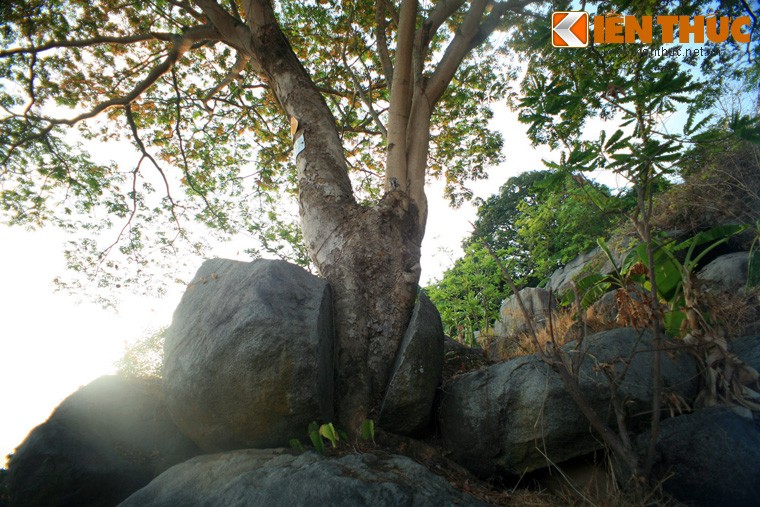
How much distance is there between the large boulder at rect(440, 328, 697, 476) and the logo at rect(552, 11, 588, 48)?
309 centimetres

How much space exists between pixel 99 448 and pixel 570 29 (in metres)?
5.70

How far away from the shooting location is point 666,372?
2.57 m

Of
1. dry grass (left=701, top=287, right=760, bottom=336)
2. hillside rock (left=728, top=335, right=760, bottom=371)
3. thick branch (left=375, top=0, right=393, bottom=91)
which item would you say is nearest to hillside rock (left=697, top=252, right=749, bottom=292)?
dry grass (left=701, top=287, right=760, bottom=336)

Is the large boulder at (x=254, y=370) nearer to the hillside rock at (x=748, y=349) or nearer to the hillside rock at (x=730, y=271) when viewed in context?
the hillside rock at (x=748, y=349)

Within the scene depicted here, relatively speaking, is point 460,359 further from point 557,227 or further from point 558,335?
point 557,227

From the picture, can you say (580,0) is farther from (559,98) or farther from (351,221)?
(351,221)

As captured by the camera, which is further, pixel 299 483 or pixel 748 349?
pixel 748 349

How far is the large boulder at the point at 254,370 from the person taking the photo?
2.37 m

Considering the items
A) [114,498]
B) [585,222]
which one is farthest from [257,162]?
[585,222]

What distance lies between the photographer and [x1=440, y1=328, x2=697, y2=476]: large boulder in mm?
2400

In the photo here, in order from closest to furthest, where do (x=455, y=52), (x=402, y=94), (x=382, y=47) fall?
1. (x=402, y=94)
2. (x=455, y=52)
3. (x=382, y=47)

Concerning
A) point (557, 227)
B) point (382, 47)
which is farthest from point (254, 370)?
point (557, 227)

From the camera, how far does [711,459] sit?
79.0 inches

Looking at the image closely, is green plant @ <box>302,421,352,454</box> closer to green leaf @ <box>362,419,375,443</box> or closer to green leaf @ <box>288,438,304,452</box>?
green leaf @ <box>288,438,304,452</box>
